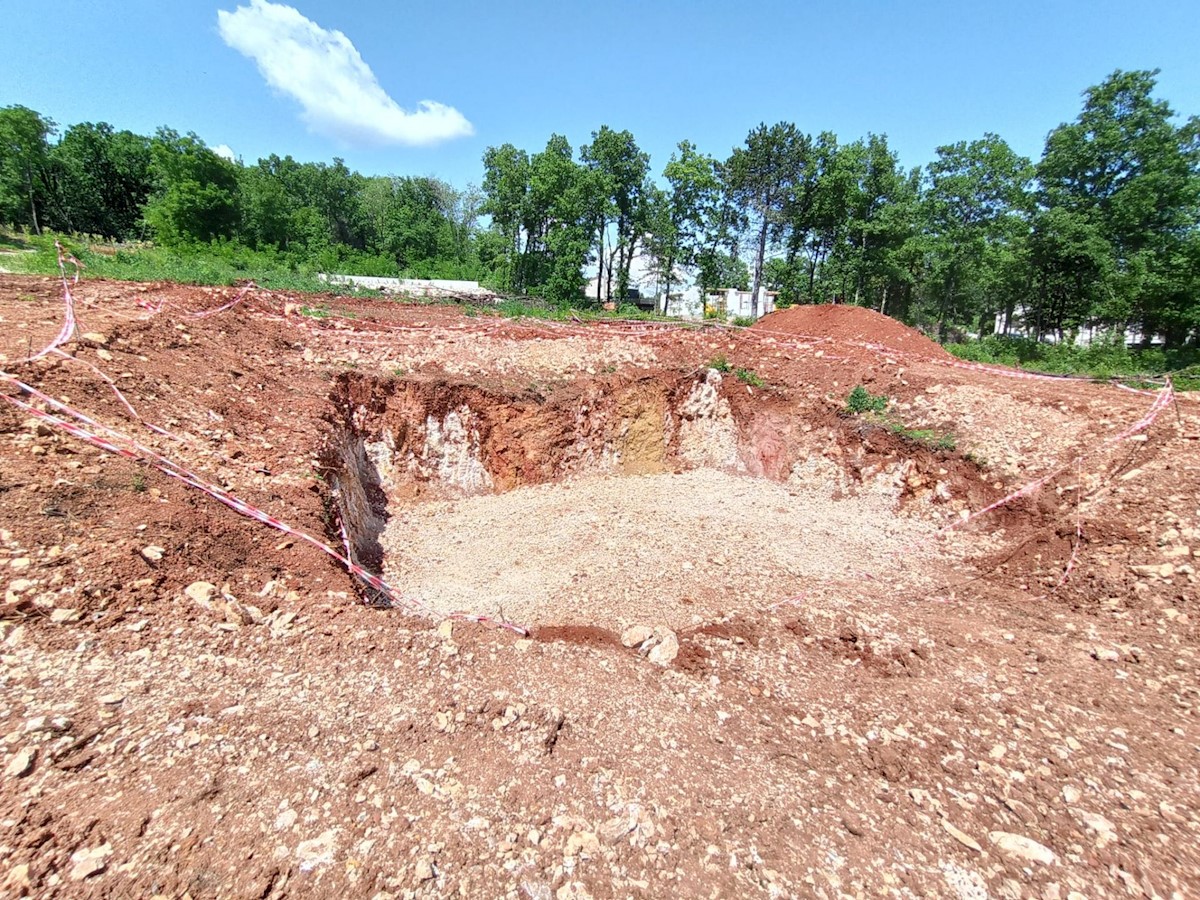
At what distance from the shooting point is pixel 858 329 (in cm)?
1612

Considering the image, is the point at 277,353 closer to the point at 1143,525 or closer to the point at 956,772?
the point at 956,772

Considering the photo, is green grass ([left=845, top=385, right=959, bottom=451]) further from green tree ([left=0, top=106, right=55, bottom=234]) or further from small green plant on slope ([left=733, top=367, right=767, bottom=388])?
green tree ([left=0, top=106, right=55, bottom=234])

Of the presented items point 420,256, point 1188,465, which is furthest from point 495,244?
point 1188,465

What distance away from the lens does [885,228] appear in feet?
88.1

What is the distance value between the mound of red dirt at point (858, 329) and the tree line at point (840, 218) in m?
10.2

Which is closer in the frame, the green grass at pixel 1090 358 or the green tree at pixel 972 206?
the green grass at pixel 1090 358

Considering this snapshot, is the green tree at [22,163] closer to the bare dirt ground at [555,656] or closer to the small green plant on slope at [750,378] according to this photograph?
the bare dirt ground at [555,656]

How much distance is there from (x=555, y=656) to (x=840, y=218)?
1249 inches

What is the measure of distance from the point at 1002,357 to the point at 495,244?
2651cm

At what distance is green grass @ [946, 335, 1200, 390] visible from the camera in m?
17.0

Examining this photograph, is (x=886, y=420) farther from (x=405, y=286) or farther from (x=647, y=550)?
(x=405, y=286)

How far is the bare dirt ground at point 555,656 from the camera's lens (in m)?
2.76

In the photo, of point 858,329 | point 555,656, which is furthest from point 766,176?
point 555,656

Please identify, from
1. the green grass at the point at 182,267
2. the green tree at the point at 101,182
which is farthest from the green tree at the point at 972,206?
the green tree at the point at 101,182
